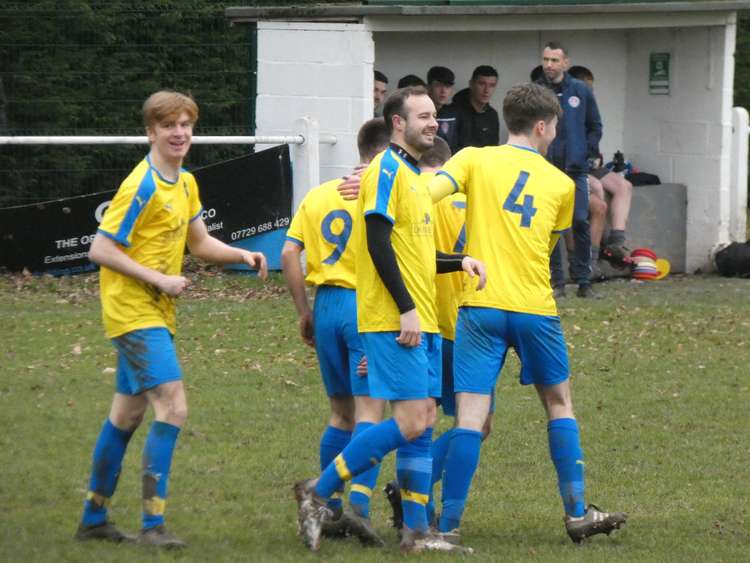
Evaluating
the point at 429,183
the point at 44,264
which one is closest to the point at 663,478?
the point at 429,183

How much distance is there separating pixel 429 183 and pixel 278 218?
844 cm

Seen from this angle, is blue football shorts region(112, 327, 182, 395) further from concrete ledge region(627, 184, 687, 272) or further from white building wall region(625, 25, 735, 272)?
white building wall region(625, 25, 735, 272)

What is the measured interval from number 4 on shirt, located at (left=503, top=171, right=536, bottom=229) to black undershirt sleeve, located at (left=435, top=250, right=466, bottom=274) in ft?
1.15

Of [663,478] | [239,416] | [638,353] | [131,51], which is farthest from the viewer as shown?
[131,51]

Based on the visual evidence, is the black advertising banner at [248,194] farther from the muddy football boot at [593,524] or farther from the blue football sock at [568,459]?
the muddy football boot at [593,524]

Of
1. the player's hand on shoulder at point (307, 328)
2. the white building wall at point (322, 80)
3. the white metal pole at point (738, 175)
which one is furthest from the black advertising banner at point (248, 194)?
the player's hand on shoulder at point (307, 328)

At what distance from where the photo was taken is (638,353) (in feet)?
37.2

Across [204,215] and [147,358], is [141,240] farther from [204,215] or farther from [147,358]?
[204,215]

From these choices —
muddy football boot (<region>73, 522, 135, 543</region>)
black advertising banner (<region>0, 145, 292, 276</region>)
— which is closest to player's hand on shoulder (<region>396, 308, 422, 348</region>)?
muddy football boot (<region>73, 522, 135, 543</region>)

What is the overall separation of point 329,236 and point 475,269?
80cm

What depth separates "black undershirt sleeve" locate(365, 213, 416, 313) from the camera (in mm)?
6070

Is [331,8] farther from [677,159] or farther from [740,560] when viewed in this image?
[740,560]

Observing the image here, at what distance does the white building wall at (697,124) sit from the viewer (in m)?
15.9

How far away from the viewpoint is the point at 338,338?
22.0 ft
